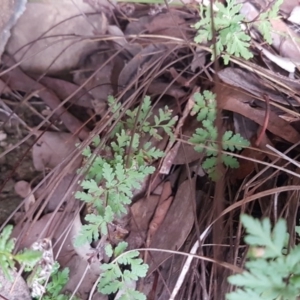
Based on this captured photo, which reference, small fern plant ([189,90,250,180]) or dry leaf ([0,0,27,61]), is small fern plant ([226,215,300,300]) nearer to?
small fern plant ([189,90,250,180])

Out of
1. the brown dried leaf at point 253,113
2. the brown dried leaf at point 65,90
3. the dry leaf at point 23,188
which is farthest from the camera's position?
the brown dried leaf at point 65,90

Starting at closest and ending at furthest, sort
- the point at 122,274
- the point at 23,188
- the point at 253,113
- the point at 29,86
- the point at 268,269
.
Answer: the point at 268,269 → the point at 122,274 → the point at 253,113 → the point at 23,188 → the point at 29,86

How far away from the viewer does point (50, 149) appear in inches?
54.2

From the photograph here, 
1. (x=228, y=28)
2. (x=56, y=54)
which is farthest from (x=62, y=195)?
(x=228, y=28)

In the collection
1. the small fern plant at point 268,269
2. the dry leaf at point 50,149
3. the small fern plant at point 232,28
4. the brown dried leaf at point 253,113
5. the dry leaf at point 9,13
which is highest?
the dry leaf at point 9,13

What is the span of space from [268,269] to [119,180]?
47 centimetres

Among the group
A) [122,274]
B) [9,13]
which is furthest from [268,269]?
[9,13]

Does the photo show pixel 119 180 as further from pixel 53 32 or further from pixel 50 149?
pixel 53 32

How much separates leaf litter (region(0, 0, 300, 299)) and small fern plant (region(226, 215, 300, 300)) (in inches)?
11.8

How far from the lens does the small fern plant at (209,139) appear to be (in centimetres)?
116

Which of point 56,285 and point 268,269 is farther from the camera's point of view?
point 56,285

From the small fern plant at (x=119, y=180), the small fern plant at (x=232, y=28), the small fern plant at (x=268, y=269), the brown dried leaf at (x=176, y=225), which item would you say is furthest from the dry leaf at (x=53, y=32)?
the small fern plant at (x=268, y=269)

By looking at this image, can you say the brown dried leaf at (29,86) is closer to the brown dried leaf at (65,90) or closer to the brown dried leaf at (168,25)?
the brown dried leaf at (65,90)

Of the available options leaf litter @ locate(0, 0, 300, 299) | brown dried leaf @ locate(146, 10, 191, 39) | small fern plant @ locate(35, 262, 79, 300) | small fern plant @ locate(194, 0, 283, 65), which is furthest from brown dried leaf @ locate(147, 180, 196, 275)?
brown dried leaf @ locate(146, 10, 191, 39)
